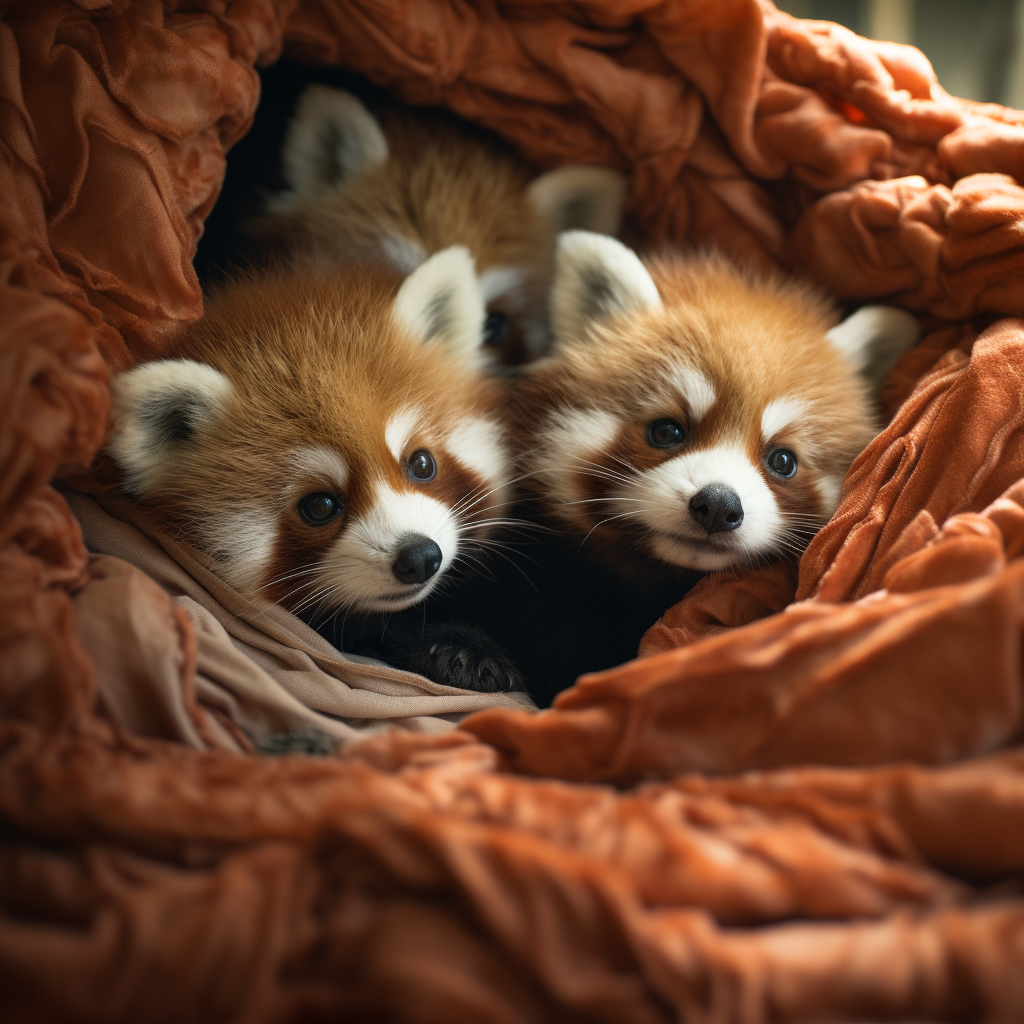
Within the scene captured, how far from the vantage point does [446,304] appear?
88.4 inches

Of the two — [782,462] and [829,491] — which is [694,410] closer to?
[782,462]

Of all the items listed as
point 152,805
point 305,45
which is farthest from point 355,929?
point 305,45

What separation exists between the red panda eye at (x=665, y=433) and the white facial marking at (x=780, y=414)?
0.21 m

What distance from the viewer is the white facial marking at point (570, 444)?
2.12m

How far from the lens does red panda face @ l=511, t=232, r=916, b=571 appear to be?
1.97 metres

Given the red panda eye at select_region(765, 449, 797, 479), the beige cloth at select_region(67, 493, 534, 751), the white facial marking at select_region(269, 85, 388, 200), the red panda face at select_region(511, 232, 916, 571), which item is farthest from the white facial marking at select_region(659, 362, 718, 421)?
the white facial marking at select_region(269, 85, 388, 200)

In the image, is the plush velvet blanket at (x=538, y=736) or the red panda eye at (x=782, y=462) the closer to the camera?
the plush velvet blanket at (x=538, y=736)

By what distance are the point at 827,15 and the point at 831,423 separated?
2137mm

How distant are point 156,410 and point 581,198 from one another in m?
1.56

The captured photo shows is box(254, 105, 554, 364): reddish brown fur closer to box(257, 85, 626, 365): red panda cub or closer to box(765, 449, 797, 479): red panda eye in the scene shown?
box(257, 85, 626, 365): red panda cub

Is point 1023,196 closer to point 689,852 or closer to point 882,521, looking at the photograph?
point 882,521

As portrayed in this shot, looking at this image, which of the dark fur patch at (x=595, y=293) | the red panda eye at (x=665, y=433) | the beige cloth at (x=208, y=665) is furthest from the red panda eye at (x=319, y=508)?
the dark fur patch at (x=595, y=293)

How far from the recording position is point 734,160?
2.41 m

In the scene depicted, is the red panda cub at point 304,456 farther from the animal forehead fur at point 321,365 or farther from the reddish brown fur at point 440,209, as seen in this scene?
the reddish brown fur at point 440,209
